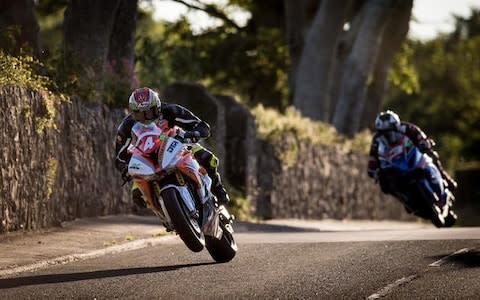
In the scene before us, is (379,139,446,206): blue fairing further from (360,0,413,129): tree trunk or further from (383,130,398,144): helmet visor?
(360,0,413,129): tree trunk

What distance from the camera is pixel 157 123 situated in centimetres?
1418

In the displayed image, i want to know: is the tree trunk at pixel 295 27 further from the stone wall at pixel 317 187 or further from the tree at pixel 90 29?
the tree at pixel 90 29

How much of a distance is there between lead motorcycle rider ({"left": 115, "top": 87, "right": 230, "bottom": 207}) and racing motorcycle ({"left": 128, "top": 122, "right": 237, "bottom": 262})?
0.09 metres

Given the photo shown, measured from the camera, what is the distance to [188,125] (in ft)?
47.3

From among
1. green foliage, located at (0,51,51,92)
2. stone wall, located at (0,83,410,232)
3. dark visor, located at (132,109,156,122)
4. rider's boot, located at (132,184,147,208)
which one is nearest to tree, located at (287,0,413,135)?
stone wall, located at (0,83,410,232)

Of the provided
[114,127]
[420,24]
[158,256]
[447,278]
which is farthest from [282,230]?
[420,24]

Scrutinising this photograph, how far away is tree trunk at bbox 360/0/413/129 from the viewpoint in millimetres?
37625

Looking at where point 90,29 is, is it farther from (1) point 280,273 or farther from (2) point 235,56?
(2) point 235,56

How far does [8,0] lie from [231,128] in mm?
6686

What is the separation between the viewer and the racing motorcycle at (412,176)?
23375 millimetres

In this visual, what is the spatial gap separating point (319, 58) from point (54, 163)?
18129 mm

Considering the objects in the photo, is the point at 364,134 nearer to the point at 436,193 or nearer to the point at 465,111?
the point at 436,193

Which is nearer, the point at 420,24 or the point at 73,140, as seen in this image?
the point at 73,140

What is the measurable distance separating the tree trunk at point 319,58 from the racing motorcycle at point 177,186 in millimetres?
21021
